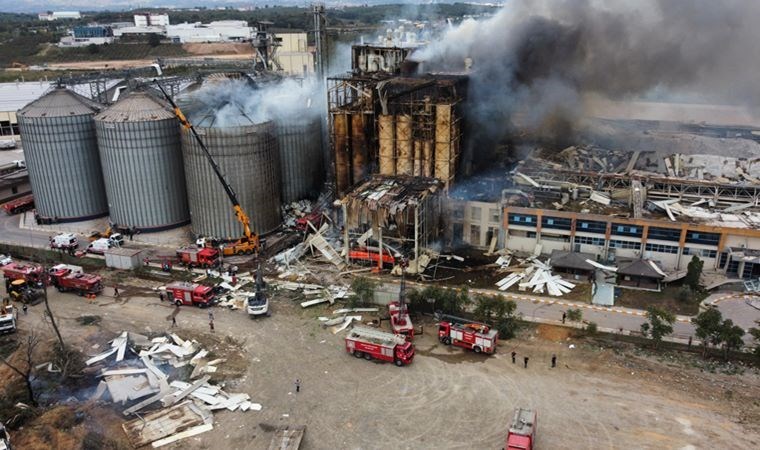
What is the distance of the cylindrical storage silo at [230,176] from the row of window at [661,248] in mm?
26759

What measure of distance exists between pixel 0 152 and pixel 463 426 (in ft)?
230

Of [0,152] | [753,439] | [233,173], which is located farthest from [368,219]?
[0,152]

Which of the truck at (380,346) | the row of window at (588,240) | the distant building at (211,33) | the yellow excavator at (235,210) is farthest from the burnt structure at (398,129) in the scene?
the distant building at (211,33)

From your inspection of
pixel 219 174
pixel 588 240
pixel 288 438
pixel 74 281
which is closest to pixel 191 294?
pixel 74 281

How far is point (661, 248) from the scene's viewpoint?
125 ft

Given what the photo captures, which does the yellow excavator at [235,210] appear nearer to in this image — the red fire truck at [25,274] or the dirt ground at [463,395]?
the red fire truck at [25,274]

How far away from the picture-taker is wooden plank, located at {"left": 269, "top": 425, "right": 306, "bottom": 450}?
22.5 metres

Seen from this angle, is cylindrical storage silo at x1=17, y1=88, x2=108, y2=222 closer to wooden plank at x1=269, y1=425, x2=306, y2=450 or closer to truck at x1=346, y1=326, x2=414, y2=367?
truck at x1=346, y1=326, x2=414, y2=367

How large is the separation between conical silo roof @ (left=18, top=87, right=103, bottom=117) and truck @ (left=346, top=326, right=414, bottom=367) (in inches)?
1271

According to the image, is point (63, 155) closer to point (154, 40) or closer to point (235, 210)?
point (235, 210)

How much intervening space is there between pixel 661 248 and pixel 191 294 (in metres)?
29.2

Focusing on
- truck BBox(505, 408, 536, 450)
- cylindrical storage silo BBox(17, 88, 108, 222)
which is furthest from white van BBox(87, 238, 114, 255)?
truck BBox(505, 408, 536, 450)

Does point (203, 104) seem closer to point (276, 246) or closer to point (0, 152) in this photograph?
point (276, 246)

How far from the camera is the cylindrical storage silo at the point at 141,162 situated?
4434 cm
